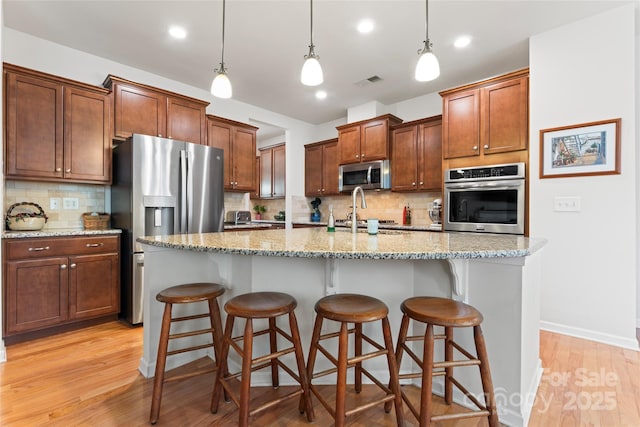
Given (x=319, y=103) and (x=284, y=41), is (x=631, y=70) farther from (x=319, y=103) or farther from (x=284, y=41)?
(x=319, y=103)

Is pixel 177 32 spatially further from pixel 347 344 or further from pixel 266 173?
pixel 266 173

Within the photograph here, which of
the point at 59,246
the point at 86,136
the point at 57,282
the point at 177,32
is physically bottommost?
the point at 57,282

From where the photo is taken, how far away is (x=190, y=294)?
5.38 ft

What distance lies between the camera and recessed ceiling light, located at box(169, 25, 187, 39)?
2.80 metres

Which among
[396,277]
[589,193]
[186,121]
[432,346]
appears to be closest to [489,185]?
[589,193]

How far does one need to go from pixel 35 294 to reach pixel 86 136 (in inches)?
56.8

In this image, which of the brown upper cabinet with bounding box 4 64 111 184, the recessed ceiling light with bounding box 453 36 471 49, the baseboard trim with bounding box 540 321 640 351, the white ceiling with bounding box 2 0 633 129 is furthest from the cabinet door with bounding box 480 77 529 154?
the brown upper cabinet with bounding box 4 64 111 184

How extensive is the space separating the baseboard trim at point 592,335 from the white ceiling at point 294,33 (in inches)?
103

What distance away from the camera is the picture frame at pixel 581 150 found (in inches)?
98.8

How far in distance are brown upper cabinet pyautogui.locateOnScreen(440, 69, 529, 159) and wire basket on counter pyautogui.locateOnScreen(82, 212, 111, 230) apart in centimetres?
369

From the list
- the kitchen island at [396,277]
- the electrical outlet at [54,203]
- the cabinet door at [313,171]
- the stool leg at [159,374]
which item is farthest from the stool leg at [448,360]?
the cabinet door at [313,171]

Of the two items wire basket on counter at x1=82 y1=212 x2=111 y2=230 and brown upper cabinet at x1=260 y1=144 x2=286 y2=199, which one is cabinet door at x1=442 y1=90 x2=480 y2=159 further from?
wire basket on counter at x1=82 y1=212 x2=111 y2=230

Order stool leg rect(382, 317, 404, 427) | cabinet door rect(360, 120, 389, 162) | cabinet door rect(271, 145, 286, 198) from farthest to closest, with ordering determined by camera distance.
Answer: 1. cabinet door rect(271, 145, 286, 198)
2. cabinet door rect(360, 120, 389, 162)
3. stool leg rect(382, 317, 404, 427)

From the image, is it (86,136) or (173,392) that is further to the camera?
(86,136)
